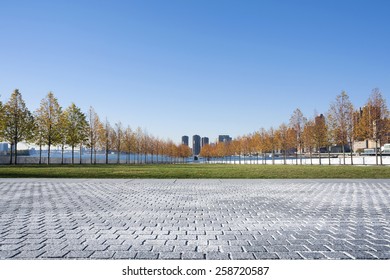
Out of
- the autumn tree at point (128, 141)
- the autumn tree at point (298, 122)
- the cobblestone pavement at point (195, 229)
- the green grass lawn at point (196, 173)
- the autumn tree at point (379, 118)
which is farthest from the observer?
the autumn tree at point (128, 141)

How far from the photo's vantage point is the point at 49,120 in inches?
1929

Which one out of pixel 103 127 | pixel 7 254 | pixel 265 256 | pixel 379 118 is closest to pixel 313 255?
pixel 265 256

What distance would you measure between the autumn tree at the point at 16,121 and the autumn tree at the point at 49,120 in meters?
1.36

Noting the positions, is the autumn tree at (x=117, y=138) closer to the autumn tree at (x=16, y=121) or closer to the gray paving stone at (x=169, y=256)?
the autumn tree at (x=16, y=121)

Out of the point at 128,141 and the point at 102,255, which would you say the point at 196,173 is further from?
the point at 128,141

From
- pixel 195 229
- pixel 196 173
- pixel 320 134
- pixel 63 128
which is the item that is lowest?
pixel 196 173

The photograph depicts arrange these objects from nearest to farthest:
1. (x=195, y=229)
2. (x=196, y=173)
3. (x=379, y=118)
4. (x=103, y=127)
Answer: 1. (x=195, y=229)
2. (x=196, y=173)
3. (x=379, y=118)
4. (x=103, y=127)

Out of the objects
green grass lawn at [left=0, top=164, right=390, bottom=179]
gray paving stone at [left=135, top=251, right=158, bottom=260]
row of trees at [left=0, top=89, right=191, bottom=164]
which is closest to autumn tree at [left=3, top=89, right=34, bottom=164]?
row of trees at [left=0, top=89, right=191, bottom=164]

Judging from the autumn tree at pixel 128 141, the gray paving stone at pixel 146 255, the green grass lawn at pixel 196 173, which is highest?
the autumn tree at pixel 128 141

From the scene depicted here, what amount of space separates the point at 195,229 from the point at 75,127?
51.3 metres

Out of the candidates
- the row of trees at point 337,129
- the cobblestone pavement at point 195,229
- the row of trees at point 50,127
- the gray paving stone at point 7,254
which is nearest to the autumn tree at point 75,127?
the row of trees at point 50,127

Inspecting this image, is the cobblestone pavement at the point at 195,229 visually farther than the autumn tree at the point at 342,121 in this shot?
No

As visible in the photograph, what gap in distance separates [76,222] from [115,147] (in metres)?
59.5

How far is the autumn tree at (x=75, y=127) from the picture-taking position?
5194 centimetres
